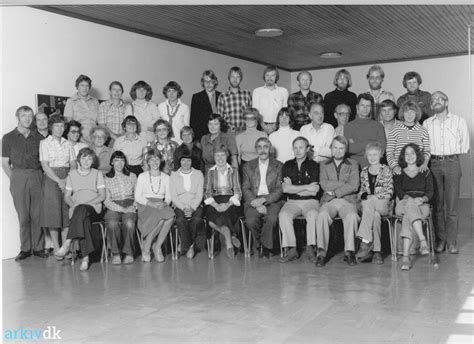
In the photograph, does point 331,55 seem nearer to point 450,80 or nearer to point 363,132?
point 450,80

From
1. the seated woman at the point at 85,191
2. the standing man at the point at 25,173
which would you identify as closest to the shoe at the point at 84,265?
the seated woman at the point at 85,191

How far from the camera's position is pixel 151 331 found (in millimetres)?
3430

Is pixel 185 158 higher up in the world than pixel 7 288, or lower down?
higher up

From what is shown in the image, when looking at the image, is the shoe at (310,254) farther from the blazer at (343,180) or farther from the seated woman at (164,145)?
the seated woman at (164,145)

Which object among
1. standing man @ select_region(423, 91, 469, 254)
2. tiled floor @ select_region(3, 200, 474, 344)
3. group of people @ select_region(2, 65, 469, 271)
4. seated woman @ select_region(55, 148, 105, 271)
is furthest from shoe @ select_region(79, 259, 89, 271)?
standing man @ select_region(423, 91, 469, 254)

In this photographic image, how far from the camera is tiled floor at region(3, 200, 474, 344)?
334 centimetres

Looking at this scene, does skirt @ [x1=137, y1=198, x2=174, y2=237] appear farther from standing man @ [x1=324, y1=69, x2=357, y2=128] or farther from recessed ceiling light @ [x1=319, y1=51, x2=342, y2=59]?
recessed ceiling light @ [x1=319, y1=51, x2=342, y2=59]

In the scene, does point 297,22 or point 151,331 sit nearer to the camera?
point 151,331

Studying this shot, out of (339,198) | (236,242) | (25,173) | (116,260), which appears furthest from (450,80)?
(25,173)

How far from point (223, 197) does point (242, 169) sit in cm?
41

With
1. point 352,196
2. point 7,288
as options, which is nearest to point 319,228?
point 352,196

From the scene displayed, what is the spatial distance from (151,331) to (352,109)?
13.1ft

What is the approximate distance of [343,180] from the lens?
5.69 m

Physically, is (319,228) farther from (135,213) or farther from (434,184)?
(135,213)
